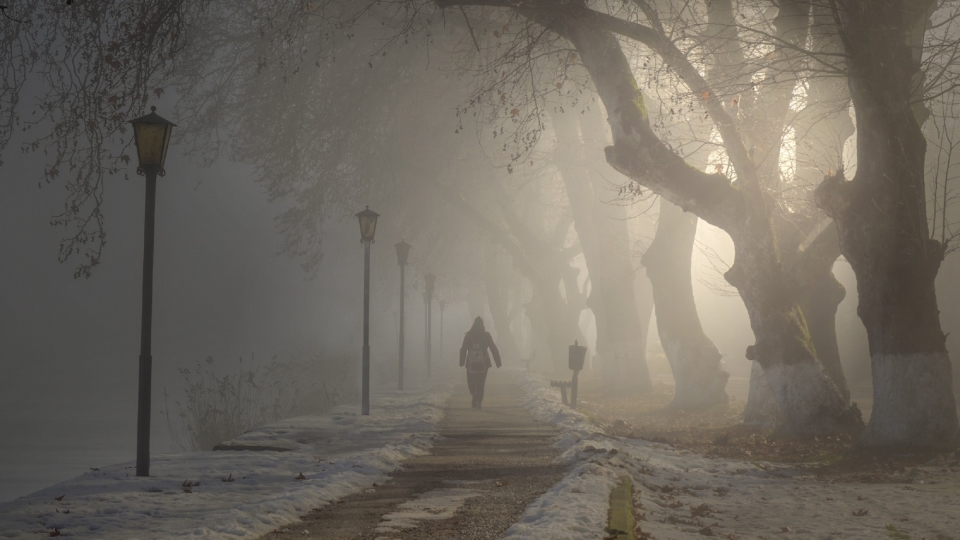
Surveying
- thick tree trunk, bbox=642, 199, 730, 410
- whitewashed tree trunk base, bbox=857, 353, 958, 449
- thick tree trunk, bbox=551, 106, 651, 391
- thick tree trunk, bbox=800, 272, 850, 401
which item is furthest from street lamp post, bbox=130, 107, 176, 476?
thick tree trunk, bbox=551, 106, 651, 391

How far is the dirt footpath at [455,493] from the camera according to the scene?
18.7 feet

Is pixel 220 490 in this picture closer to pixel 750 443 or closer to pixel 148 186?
pixel 148 186

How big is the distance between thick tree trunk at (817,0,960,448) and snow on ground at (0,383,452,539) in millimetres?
5888

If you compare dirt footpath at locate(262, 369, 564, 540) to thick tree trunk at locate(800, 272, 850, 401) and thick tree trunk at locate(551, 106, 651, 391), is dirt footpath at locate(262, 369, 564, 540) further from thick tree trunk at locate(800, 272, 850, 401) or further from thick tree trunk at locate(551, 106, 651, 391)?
thick tree trunk at locate(551, 106, 651, 391)

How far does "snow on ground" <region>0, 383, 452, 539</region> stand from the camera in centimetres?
555

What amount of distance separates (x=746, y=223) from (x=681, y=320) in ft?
21.4

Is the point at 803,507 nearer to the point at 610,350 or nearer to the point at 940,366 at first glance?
the point at 940,366

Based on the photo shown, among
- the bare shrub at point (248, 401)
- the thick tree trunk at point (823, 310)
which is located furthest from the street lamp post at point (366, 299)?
the thick tree trunk at point (823, 310)

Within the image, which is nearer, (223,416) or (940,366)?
A: (940,366)

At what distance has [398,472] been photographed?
8.55 metres

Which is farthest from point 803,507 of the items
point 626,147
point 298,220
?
point 298,220

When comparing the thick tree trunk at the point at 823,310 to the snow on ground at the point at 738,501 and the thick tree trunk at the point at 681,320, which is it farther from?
the snow on ground at the point at 738,501

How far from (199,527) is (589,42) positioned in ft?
29.3

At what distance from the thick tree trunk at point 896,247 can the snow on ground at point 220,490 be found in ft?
19.3
